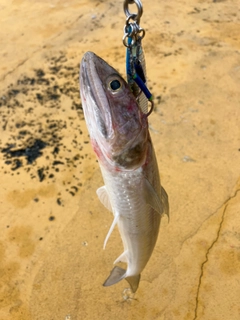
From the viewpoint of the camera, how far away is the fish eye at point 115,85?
1704 mm

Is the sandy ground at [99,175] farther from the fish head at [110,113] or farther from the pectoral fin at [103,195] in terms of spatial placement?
the fish head at [110,113]

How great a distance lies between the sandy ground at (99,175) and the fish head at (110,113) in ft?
5.29

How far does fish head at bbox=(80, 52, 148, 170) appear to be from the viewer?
171 centimetres

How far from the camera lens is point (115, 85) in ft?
5.60

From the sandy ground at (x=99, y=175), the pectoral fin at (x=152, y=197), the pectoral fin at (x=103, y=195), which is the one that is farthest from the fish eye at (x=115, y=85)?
the sandy ground at (x=99, y=175)

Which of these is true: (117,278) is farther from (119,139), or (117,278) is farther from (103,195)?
(119,139)

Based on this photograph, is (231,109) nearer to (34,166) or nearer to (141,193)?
(34,166)

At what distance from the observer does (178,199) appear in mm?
3531

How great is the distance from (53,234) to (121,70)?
2.85 metres

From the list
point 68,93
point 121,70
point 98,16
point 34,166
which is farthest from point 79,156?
point 98,16

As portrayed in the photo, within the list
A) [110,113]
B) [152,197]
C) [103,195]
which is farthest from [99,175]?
[110,113]

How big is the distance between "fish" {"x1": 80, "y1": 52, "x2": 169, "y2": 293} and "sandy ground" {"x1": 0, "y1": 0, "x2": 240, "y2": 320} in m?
1.26

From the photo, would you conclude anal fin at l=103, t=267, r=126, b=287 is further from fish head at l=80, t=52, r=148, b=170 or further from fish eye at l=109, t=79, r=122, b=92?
fish eye at l=109, t=79, r=122, b=92

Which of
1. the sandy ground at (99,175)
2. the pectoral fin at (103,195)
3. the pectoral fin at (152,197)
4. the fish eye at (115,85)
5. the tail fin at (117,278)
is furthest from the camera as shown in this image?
the sandy ground at (99,175)
